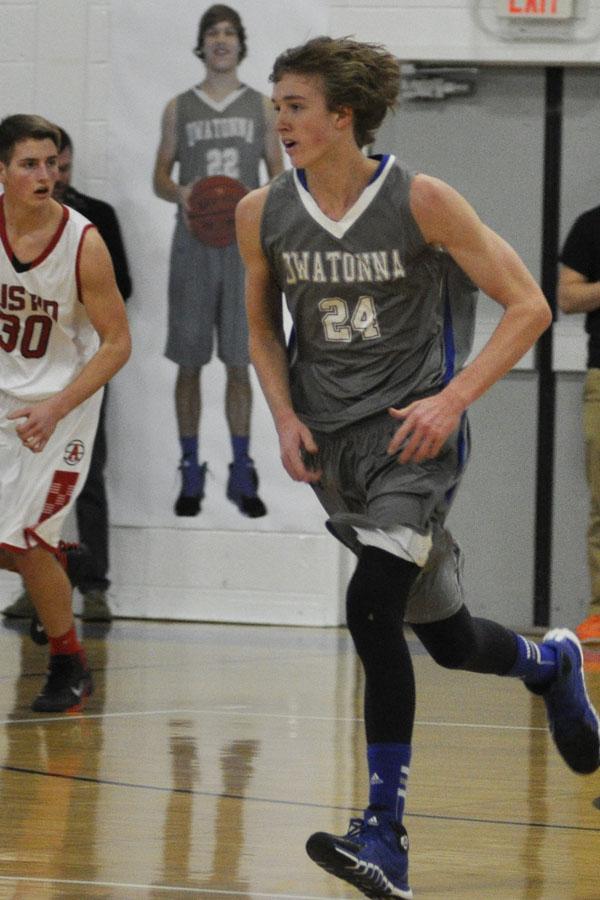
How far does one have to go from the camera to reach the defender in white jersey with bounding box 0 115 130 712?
484 centimetres

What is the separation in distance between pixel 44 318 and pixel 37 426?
1.15 ft

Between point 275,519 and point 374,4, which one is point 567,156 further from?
point 275,519

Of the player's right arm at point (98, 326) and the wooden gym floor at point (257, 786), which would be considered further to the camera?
the player's right arm at point (98, 326)

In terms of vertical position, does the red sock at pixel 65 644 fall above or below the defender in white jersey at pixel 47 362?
below

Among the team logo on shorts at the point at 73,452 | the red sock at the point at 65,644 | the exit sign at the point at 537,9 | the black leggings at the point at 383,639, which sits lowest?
the red sock at the point at 65,644

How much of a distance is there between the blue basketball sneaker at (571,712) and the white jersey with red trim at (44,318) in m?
1.84

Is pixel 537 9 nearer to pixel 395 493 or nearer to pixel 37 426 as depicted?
pixel 37 426

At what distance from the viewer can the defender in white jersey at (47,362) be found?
15.9 ft

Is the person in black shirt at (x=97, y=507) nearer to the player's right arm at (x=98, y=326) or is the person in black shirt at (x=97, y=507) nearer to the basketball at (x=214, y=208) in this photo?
the basketball at (x=214, y=208)

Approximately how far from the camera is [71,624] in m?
4.99

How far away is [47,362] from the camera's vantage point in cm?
496

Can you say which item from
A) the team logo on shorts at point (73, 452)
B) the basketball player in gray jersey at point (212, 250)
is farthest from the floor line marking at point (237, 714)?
the basketball player in gray jersey at point (212, 250)

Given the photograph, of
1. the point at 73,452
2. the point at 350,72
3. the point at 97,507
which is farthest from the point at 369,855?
the point at 97,507

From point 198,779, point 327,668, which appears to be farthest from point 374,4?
point 198,779
